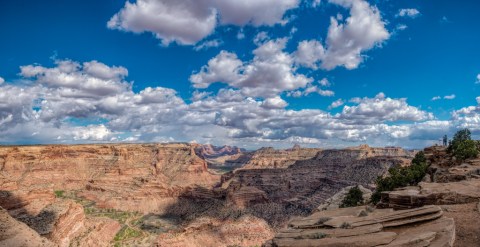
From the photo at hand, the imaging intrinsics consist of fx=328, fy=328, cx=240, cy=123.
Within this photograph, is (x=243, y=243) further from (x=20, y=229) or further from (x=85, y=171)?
(x=85, y=171)

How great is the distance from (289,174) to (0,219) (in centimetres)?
12579

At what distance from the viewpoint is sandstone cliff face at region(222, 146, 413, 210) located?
390 ft

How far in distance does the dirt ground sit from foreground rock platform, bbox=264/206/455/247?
4.57 ft

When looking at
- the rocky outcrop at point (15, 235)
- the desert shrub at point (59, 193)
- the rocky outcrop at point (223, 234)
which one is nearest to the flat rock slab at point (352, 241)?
the rocky outcrop at point (15, 235)

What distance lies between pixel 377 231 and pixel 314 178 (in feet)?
433

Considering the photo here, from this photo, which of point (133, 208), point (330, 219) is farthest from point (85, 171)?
point (330, 219)

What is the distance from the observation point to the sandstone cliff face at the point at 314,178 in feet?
390

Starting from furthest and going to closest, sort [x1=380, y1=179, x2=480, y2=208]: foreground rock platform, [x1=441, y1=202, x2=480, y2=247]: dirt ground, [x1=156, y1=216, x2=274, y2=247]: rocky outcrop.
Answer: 1. [x1=156, y1=216, x2=274, y2=247]: rocky outcrop
2. [x1=380, y1=179, x2=480, y2=208]: foreground rock platform
3. [x1=441, y1=202, x2=480, y2=247]: dirt ground

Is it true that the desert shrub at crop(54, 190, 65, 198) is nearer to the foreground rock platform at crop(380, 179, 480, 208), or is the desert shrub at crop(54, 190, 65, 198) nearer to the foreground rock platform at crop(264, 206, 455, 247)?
the foreground rock platform at crop(380, 179, 480, 208)

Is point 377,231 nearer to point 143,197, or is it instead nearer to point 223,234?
point 223,234

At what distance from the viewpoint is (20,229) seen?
39.8 meters

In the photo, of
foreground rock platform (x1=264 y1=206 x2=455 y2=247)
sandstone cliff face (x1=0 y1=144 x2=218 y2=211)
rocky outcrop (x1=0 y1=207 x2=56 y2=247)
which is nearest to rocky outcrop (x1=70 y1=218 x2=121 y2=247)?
rocky outcrop (x1=0 y1=207 x2=56 y2=247)

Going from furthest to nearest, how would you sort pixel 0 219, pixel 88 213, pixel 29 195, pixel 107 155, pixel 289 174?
pixel 107 155 → pixel 289 174 → pixel 88 213 → pixel 29 195 → pixel 0 219

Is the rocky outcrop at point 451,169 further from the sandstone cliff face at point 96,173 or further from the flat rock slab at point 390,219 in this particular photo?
the sandstone cliff face at point 96,173
